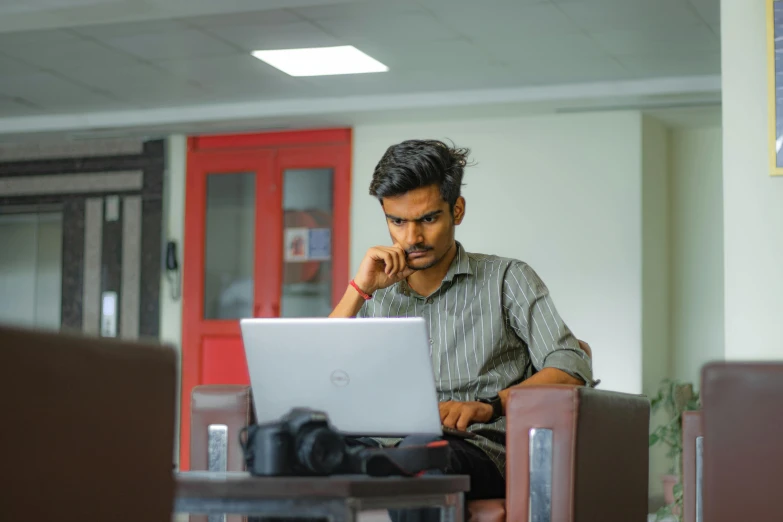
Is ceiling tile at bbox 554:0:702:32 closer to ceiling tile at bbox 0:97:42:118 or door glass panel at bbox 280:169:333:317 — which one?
door glass panel at bbox 280:169:333:317

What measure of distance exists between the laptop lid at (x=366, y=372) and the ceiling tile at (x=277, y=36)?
146 inches

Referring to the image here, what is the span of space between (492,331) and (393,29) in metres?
3.17

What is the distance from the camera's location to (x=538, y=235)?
23.1 ft

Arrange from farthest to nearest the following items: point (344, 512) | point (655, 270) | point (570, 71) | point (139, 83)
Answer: point (655, 270)
point (139, 83)
point (570, 71)
point (344, 512)

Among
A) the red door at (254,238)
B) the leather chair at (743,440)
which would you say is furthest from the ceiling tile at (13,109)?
the leather chair at (743,440)

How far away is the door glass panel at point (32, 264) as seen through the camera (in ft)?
A: 28.7

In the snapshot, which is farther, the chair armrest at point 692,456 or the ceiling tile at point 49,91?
the ceiling tile at point 49,91

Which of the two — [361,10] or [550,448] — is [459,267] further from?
[361,10]

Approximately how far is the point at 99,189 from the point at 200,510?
6942mm

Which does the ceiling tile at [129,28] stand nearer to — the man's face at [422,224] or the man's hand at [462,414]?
the man's face at [422,224]

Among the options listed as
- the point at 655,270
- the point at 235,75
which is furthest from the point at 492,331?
the point at 655,270

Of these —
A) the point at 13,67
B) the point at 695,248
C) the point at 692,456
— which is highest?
the point at 13,67

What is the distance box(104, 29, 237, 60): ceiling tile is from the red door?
165 cm

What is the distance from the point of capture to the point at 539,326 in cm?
273
